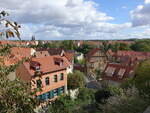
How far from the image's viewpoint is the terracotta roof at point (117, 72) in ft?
92.6

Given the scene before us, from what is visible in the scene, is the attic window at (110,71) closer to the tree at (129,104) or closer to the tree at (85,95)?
the tree at (85,95)

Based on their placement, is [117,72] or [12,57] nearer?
[12,57]

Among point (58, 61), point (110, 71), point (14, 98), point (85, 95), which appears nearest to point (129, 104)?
point (14, 98)

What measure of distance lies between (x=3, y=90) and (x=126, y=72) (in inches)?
1067

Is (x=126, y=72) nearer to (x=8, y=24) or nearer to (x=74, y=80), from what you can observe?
(x=74, y=80)

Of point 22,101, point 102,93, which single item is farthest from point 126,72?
point 22,101

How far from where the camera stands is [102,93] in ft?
60.1

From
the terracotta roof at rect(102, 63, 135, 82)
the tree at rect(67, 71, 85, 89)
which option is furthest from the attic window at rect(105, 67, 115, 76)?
the tree at rect(67, 71, 85, 89)

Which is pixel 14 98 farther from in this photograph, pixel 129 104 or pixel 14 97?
pixel 129 104

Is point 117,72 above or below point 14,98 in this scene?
below

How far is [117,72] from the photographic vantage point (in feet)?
95.2

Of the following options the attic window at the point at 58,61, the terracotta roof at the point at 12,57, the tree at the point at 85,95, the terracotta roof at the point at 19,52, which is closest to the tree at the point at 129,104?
the terracotta roof at the point at 19,52

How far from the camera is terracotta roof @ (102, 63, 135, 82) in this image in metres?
28.2

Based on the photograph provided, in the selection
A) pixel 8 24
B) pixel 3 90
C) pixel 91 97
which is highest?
pixel 8 24
